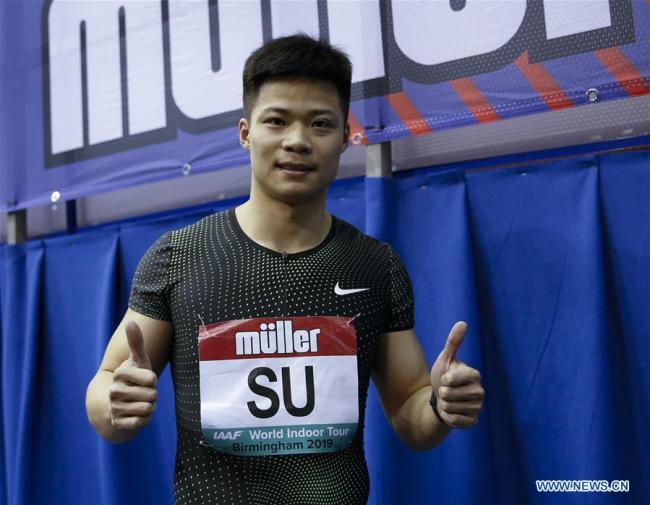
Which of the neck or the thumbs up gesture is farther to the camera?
the neck

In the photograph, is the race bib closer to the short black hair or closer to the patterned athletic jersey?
the patterned athletic jersey

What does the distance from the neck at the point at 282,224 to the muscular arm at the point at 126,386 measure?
0.22 m

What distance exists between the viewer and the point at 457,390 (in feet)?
3.80

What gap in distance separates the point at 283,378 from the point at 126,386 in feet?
0.90

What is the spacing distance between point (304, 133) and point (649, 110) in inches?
34.8

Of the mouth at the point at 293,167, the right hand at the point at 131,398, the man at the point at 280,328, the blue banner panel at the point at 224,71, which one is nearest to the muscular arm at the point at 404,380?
the man at the point at 280,328

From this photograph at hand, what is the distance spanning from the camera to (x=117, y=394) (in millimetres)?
1152

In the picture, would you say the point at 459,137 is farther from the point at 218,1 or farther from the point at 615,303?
the point at 218,1

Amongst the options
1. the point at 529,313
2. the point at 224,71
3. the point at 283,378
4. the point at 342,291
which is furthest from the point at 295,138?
the point at 224,71

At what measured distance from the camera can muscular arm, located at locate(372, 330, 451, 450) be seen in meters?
1.38

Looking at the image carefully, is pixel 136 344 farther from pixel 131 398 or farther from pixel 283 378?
pixel 283 378

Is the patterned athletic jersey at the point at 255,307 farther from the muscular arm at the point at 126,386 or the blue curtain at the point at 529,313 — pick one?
the blue curtain at the point at 529,313

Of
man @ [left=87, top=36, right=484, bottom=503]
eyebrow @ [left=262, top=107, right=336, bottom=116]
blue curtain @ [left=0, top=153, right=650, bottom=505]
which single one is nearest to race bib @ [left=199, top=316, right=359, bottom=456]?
man @ [left=87, top=36, right=484, bottom=503]

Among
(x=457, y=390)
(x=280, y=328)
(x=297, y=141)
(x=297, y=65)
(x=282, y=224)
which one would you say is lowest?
(x=457, y=390)
